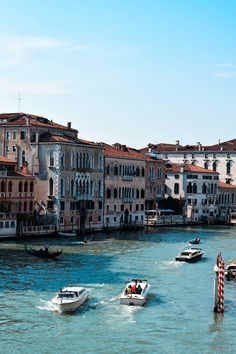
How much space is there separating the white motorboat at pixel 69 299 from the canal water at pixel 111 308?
237 mm

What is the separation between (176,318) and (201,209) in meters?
49.8

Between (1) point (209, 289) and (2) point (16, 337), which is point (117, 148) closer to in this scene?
(1) point (209, 289)

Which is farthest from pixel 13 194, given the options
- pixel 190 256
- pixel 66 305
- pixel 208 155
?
pixel 208 155

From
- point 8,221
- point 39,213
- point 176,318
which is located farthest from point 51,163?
point 176,318

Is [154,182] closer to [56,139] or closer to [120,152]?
[120,152]

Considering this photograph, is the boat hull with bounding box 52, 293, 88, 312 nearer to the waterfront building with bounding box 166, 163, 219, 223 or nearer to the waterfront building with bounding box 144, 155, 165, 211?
the waterfront building with bounding box 144, 155, 165, 211

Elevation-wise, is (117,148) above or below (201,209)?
above

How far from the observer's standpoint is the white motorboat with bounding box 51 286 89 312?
2331 centimetres

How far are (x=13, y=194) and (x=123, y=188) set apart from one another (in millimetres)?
13594

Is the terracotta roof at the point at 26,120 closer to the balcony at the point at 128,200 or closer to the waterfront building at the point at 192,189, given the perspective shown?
the balcony at the point at 128,200

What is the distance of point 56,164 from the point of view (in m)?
51.5

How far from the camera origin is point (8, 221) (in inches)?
1822

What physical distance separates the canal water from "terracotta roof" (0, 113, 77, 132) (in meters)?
14.3

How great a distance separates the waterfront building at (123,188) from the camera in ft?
190
